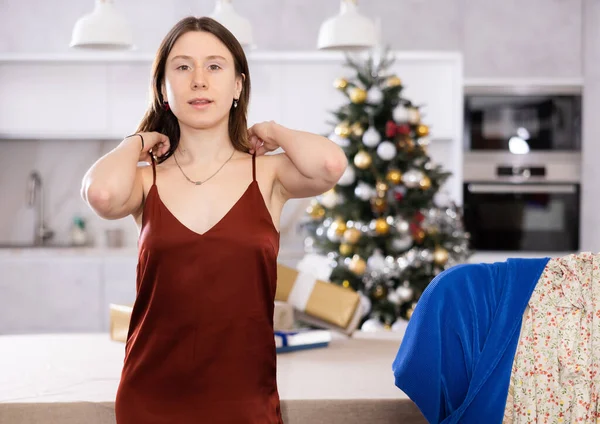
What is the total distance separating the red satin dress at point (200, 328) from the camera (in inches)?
59.4

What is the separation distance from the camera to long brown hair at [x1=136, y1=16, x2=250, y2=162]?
1606 mm

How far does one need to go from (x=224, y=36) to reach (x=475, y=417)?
944 mm

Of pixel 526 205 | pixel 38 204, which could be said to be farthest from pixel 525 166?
pixel 38 204

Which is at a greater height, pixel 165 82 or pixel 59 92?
pixel 59 92

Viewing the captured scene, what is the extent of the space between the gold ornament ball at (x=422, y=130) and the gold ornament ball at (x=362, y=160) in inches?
13.4

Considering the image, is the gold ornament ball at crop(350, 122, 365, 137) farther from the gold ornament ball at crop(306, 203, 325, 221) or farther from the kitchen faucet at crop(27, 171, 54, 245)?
the kitchen faucet at crop(27, 171, 54, 245)

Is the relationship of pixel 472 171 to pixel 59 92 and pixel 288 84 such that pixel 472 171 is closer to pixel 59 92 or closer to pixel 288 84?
pixel 288 84

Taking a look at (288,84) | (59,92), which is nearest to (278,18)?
(288,84)

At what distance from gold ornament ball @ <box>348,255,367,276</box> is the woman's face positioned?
2.97 meters

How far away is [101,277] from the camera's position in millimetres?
5266

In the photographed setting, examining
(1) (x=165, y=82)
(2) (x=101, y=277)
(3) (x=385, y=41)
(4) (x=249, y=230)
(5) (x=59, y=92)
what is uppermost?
(3) (x=385, y=41)

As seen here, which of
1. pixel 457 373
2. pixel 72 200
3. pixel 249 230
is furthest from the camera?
pixel 72 200

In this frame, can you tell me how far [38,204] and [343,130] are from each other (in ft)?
7.97

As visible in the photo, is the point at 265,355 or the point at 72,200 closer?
the point at 265,355
